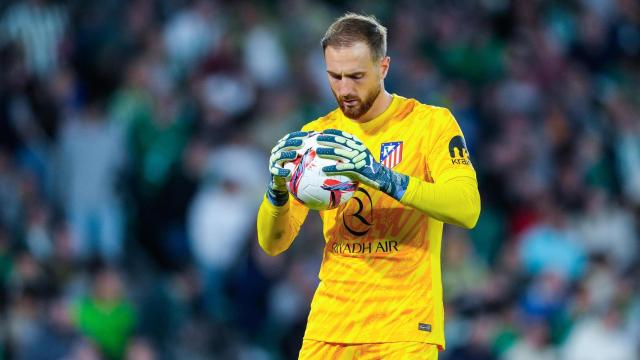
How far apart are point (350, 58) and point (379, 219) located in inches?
28.2

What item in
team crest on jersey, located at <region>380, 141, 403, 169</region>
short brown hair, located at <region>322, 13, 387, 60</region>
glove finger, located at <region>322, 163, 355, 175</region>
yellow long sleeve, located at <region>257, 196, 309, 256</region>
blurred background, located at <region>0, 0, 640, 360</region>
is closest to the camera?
glove finger, located at <region>322, 163, 355, 175</region>

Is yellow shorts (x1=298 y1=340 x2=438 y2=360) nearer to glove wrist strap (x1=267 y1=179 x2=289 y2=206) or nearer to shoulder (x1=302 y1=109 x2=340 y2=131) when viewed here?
glove wrist strap (x1=267 y1=179 x2=289 y2=206)

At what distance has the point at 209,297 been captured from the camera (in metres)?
12.0

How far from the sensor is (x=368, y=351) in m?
5.37

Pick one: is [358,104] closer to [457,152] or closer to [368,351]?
[457,152]

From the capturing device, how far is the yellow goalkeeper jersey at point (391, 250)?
17.5ft

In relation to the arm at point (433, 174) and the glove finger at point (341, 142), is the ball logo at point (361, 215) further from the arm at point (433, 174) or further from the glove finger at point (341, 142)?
the glove finger at point (341, 142)

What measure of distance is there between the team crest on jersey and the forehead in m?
0.39

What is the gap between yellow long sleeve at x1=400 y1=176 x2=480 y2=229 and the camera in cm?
506

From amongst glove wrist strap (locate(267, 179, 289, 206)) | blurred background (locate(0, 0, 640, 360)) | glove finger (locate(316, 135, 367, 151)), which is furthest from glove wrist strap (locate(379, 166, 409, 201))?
blurred background (locate(0, 0, 640, 360))

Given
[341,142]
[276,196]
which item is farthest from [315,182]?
[276,196]

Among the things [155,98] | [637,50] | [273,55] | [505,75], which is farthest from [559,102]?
[155,98]

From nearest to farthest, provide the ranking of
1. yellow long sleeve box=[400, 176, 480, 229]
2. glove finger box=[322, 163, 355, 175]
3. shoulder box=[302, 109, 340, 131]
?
glove finger box=[322, 163, 355, 175]
yellow long sleeve box=[400, 176, 480, 229]
shoulder box=[302, 109, 340, 131]

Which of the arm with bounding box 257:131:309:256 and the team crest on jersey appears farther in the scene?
the team crest on jersey
